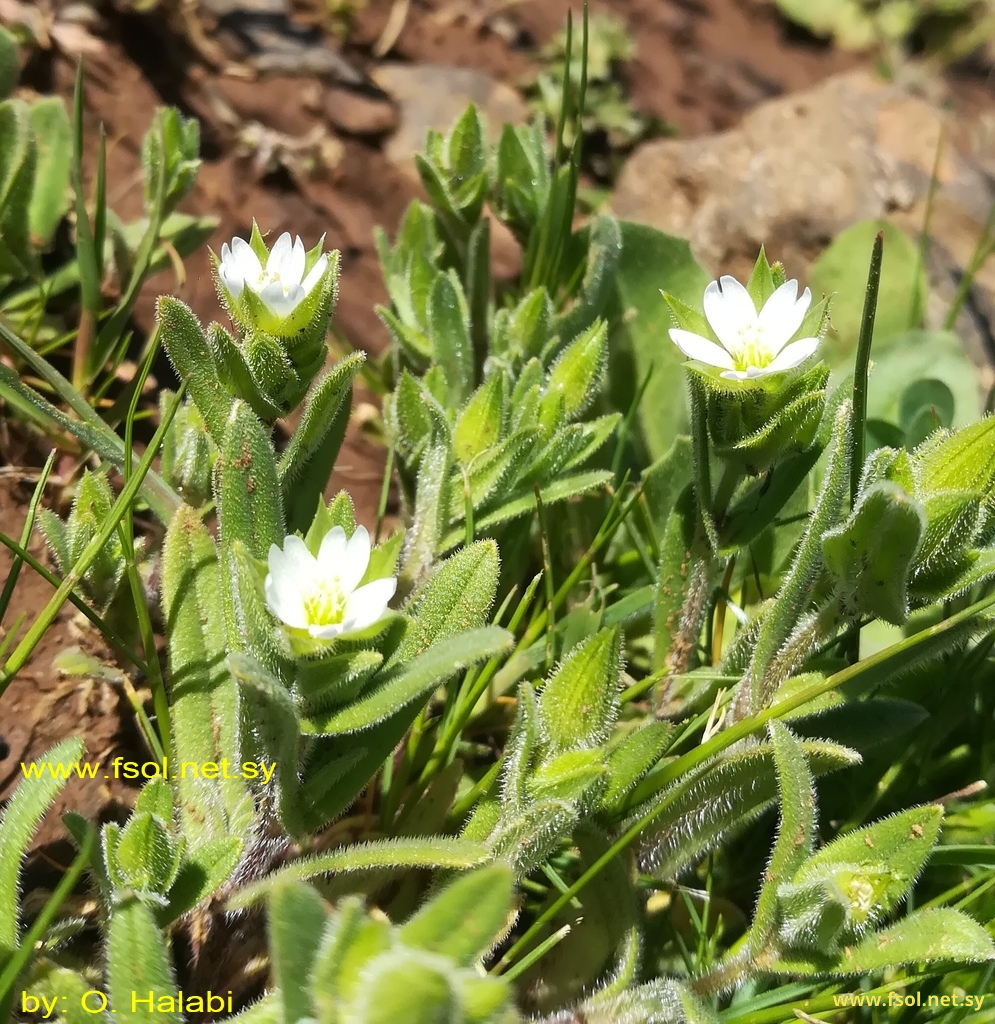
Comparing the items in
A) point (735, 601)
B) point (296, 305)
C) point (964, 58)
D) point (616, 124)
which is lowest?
point (735, 601)

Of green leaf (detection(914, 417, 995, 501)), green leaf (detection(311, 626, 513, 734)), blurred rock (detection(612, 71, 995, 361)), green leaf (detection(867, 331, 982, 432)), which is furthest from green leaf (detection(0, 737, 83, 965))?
blurred rock (detection(612, 71, 995, 361))

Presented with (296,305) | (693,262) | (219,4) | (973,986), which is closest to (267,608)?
(296,305)

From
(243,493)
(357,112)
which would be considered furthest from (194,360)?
(357,112)

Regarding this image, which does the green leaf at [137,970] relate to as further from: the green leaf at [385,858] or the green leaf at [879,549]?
the green leaf at [879,549]

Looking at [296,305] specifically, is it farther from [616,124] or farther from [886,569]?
[616,124]

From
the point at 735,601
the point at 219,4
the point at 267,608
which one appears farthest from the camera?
the point at 219,4

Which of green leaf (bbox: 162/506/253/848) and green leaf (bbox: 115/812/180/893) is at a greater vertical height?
green leaf (bbox: 162/506/253/848)

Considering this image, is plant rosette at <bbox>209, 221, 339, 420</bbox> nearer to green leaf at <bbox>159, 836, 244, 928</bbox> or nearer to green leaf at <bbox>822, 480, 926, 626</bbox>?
green leaf at <bbox>159, 836, 244, 928</bbox>
